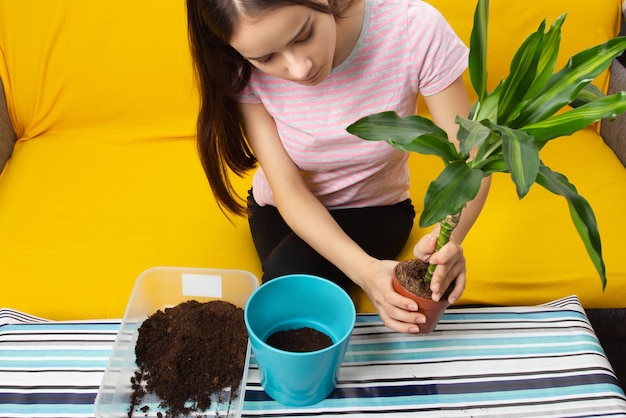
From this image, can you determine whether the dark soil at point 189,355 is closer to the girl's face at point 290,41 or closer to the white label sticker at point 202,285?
the white label sticker at point 202,285

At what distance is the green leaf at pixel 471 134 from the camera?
56cm

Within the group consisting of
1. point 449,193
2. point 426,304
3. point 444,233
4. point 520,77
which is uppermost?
point 520,77

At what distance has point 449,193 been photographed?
624 mm

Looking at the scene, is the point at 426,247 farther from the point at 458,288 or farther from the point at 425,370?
the point at 425,370

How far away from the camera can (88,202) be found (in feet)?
4.43

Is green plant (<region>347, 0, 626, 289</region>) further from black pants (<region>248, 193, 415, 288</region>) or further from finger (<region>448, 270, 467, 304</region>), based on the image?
black pants (<region>248, 193, 415, 288</region>)

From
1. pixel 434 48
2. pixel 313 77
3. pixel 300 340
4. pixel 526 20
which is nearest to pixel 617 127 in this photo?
pixel 526 20

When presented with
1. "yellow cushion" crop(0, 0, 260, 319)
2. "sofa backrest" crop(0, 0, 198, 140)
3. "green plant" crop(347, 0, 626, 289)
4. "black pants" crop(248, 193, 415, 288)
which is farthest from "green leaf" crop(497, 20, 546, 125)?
"sofa backrest" crop(0, 0, 198, 140)

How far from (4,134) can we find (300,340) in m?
1.08

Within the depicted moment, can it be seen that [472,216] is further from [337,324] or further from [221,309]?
[221,309]

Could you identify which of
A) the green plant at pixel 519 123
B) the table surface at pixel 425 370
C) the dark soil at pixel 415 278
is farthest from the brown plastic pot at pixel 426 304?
the green plant at pixel 519 123


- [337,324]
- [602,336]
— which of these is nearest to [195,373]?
[337,324]

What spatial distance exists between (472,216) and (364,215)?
24 centimetres

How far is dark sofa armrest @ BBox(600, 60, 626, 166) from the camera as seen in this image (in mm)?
1459
